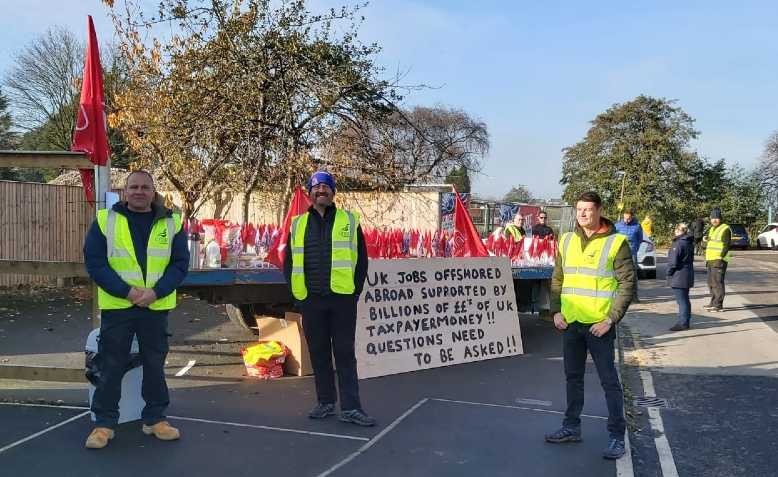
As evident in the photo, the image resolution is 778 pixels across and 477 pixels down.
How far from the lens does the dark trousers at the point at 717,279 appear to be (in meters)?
11.9

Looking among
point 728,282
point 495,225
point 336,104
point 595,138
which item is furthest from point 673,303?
point 595,138

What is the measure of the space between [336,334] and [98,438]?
5.81ft

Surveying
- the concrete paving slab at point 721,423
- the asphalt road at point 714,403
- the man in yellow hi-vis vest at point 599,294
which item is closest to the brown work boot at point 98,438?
the man in yellow hi-vis vest at point 599,294

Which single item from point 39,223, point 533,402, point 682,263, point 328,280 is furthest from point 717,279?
point 39,223

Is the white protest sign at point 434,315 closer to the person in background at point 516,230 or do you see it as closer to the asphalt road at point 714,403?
the asphalt road at point 714,403

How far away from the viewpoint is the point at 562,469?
14.0ft

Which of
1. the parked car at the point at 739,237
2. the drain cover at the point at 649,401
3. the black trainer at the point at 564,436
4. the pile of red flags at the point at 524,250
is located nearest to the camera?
the black trainer at the point at 564,436

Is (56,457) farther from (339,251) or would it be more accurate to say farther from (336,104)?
(336,104)

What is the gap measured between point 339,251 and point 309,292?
0.39 meters

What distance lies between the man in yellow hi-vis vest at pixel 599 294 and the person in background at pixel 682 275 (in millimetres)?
6243

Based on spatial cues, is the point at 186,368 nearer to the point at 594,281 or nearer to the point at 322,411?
the point at 322,411

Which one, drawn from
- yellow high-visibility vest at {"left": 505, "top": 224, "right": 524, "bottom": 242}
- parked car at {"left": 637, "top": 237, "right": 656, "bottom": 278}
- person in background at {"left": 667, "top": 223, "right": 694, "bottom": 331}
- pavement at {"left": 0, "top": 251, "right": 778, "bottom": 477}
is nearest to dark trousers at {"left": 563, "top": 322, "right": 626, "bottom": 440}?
pavement at {"left": 0, "top": 251, "right": 778, "bottom": 477}

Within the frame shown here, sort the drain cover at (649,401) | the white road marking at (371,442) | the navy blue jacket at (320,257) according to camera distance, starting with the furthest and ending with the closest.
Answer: the drain cover at (649,401), the navy blue jacket at (320,257), the white road marking at (371,442)

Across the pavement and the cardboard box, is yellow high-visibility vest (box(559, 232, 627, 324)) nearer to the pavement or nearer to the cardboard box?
the pavement
